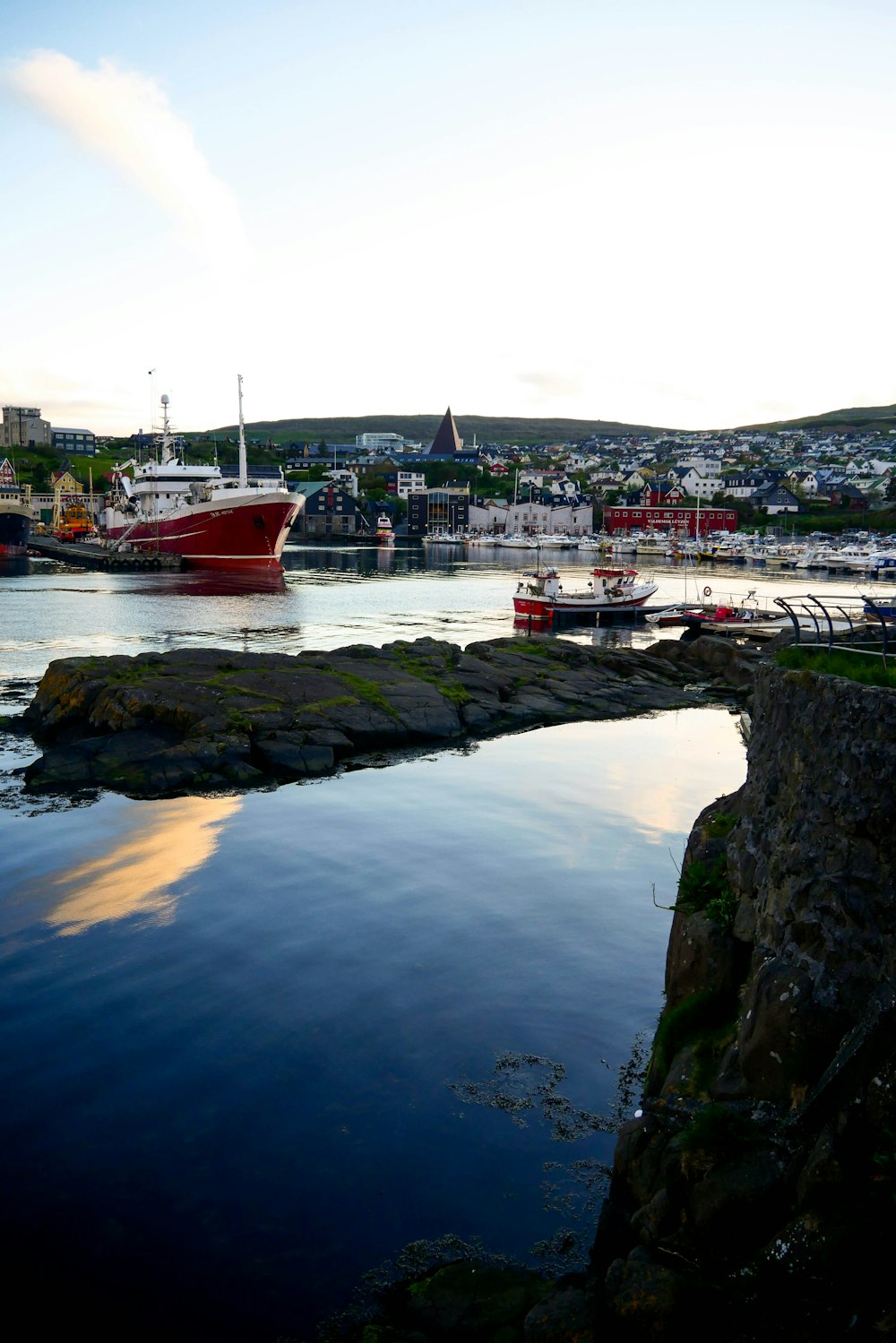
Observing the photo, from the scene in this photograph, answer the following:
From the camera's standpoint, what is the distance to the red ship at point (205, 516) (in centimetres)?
9062

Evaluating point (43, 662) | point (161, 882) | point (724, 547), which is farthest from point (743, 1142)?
point (724, 547)

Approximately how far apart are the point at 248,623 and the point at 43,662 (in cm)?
1649

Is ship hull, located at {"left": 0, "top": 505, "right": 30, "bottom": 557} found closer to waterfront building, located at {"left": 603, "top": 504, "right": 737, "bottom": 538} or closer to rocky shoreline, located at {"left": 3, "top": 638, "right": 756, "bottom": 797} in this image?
rocky shoreline, located at {"left": 3, "top": 638, "right": 756, "bottom": 797}

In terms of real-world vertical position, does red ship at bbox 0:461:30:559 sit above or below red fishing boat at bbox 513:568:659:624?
above

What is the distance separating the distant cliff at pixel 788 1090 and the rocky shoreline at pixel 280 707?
52.6 ft

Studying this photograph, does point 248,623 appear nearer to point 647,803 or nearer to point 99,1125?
point 647,803

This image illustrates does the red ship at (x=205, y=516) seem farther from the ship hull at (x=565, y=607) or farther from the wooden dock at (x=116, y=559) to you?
the ship hull at (x=565, y=607)

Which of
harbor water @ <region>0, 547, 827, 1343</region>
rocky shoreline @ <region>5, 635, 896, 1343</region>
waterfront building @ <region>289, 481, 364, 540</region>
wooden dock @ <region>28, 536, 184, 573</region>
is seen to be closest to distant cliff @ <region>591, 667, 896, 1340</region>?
rocky shoreline @ <region>5, 635, 896, 1343</region>

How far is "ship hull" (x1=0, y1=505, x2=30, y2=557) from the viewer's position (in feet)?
369

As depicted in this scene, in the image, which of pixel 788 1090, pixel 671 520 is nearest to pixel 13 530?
pixel 671 520

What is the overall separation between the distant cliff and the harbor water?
61.2 inches

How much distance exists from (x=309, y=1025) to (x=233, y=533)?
274 feet

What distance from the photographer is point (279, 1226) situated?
896 cm

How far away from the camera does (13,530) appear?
383 ft
